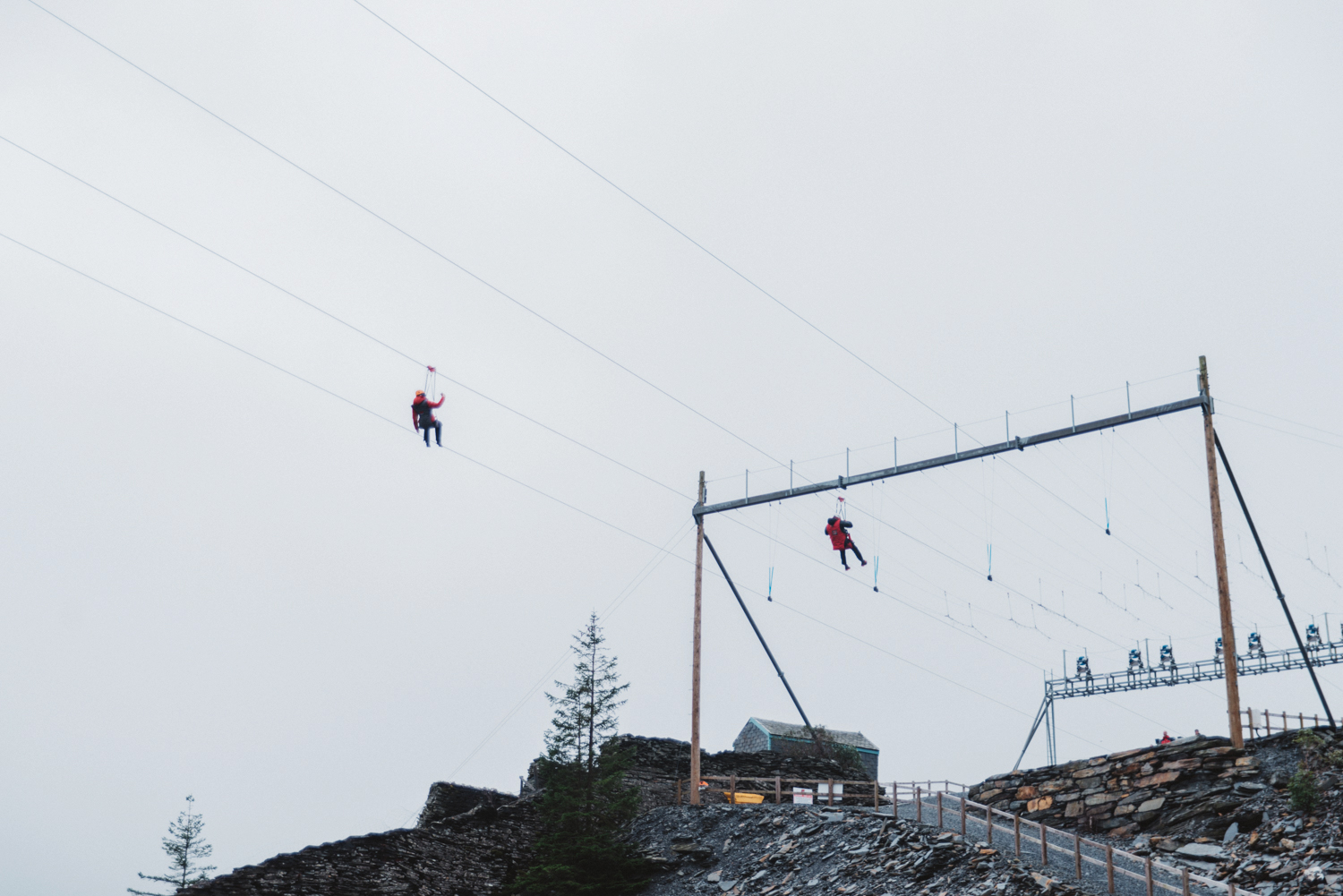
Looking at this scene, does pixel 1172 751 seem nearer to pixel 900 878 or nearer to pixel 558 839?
A: pixel 900 878

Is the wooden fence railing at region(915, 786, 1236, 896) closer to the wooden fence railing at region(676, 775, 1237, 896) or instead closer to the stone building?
the wooden fence railing at region(676, 775, 1237, 896)

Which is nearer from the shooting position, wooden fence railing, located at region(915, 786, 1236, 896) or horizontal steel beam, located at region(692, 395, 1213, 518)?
wooden fence railing, located at region(915, 786, 1236, 896)

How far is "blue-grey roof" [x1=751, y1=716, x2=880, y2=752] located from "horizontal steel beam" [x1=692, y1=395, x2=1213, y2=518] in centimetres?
2109

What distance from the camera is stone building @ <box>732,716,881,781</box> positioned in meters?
50.2

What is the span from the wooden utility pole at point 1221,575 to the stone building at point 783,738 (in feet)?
82.3

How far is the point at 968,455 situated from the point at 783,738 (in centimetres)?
2536

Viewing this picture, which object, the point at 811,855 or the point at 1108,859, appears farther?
the point at 811,855

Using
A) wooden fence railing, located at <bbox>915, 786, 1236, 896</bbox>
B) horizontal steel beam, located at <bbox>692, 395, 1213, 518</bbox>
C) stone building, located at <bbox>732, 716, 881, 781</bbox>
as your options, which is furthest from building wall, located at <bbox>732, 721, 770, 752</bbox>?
wooden fence railing, located at <bbox>915, 786, 1236, 896</bbox>

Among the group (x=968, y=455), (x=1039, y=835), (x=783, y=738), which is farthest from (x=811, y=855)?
(x=783, y=738)

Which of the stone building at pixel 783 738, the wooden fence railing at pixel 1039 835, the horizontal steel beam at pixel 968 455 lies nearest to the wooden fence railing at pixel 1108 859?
the wooden fence railing at pixel 1039 835

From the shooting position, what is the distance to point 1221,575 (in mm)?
26469

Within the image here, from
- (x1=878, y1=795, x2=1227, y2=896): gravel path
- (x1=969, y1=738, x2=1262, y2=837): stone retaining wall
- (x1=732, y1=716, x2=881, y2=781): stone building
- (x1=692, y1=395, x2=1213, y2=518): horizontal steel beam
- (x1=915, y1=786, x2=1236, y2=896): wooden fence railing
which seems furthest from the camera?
(x1=732, y1=716, x2=881, y2=781): stone building

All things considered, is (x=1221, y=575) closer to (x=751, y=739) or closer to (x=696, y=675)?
(x=696, y=675)

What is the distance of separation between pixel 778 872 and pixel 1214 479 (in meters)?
13.4
